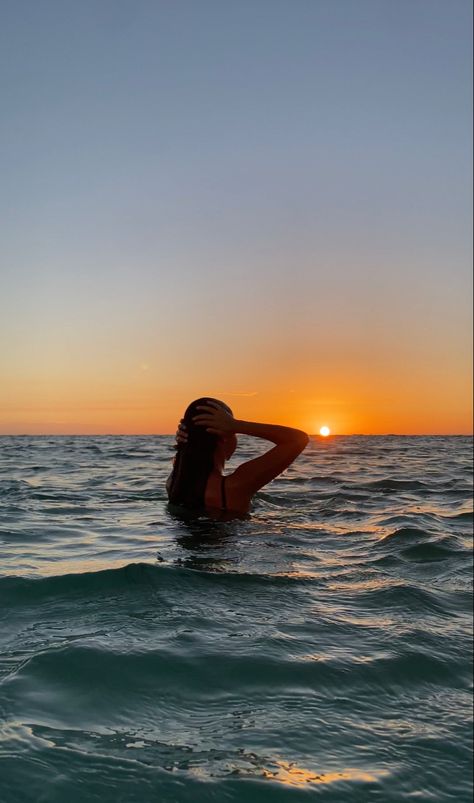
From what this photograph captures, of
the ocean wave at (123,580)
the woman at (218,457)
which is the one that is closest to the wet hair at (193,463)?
the woman at (218,457)

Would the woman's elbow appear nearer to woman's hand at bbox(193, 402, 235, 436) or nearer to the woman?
the woman

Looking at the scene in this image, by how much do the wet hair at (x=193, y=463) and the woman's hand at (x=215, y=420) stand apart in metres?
0.08

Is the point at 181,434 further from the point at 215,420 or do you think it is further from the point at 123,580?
the point at 123,580

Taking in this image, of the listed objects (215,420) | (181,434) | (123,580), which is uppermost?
(215,420)

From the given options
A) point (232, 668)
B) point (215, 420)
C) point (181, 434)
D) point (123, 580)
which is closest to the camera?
point (232, 668)

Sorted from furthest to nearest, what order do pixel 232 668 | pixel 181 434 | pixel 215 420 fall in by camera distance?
pixel 181 434, pixel 215 420, pixel 232 668

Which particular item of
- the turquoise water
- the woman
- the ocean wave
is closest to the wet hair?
the woman

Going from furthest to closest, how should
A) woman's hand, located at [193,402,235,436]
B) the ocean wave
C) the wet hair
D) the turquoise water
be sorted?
1. the wet hair
2. woman's hand, located at [193,402,235,436]
3. the ocean wave
4. the turquoise water

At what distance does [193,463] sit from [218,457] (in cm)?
29

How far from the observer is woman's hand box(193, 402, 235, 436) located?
7.00 metres

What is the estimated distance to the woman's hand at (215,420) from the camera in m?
7.00

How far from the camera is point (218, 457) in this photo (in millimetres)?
7277

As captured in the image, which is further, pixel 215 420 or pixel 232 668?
pixel 215 420

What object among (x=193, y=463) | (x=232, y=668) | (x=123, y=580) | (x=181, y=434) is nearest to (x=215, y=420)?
(x=181, y=434)
